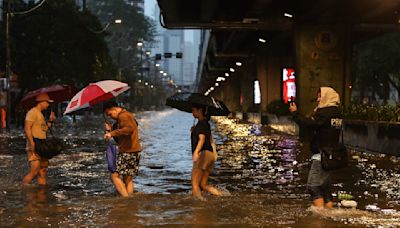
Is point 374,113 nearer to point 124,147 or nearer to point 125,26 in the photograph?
point 124,147

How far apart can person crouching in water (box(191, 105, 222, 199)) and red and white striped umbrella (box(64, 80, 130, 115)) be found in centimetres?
129

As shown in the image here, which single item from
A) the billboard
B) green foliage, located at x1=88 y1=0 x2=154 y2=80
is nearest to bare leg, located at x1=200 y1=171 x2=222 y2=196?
the billboard

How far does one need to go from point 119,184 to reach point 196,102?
1813 millimetres

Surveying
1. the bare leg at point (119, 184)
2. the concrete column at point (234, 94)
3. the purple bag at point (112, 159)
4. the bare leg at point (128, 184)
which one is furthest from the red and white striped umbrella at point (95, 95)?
the concrete column at point (234, 94)

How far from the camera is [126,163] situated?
1129 centimetres

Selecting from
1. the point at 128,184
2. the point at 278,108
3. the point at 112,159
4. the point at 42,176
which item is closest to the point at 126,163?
the point at 112,159

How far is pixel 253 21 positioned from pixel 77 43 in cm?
2977

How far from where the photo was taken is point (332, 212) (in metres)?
10.0

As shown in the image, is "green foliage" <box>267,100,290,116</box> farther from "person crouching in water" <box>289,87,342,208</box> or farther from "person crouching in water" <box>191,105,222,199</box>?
"person crouching in water" <box>289,87,342,208</box>

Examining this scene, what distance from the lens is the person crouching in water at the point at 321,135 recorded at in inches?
388

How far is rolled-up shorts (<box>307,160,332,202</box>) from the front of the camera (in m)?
9.98

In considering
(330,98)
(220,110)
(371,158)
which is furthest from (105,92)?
(371,158)

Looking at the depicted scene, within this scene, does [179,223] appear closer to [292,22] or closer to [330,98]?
[330,98]

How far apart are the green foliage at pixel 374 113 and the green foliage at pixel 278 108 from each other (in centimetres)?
1671
